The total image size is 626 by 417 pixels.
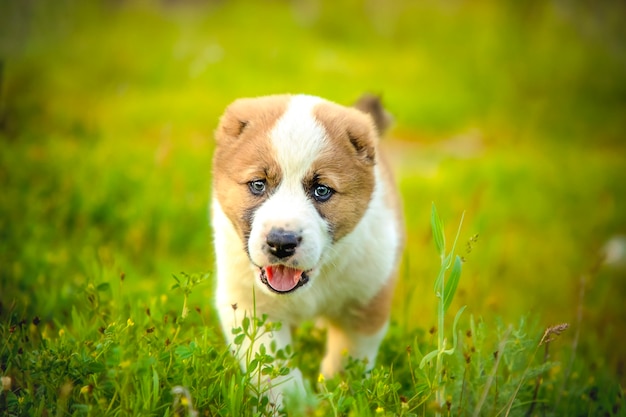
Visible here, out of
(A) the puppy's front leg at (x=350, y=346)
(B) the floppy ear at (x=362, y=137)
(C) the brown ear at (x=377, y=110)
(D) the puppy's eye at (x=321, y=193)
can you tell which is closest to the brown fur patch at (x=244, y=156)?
(D) the puppy's eye at (x=321, y=193)

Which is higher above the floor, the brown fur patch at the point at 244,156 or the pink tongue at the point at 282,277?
the brown fur patch at the point at 244,156

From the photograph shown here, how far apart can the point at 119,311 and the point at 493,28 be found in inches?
365

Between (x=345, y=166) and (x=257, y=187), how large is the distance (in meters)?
0.39

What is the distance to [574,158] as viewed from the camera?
8141 mm

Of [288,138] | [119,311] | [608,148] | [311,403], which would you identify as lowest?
[608,148]

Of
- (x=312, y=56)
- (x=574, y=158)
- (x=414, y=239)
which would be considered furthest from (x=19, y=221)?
(x=312, y=56)

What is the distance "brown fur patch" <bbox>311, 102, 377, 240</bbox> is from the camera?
2967 mm

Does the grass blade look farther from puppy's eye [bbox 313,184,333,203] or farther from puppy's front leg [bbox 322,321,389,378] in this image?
puppy's front leg [bbox 322,321,389,378]

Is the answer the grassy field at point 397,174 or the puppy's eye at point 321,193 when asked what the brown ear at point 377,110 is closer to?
the grassy field at point 397,174

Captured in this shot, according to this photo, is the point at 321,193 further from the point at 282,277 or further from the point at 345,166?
the point at 282,277

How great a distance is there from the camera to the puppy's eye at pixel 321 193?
9.66ft

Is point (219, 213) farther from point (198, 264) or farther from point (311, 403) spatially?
point (198, 264)

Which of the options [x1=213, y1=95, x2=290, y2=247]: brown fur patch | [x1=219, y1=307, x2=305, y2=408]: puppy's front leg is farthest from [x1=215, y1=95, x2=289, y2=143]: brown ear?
[x1=219, y1=307, x2=305, y2=408]: puppy's front leg

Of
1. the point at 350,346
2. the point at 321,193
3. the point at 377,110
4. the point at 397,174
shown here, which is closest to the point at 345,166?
the point at 321,193
